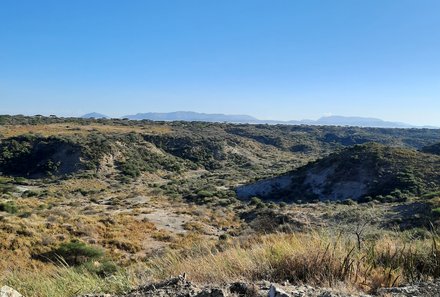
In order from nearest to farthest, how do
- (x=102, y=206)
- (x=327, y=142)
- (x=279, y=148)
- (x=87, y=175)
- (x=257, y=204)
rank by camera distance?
(x=102, y=206) < (x=257, y=204) < (x=87, y=175) < (x=279, y=148) < (x=327, y=142)

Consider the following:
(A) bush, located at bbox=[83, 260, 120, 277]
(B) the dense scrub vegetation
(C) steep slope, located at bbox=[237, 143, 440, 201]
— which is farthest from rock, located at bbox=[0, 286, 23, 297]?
(C) steep slope, located at bbox=[237, 143, 440, 201]

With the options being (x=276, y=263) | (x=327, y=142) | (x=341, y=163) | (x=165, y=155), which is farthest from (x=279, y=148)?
(x=276, y=263)

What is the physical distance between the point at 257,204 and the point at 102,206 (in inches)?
536

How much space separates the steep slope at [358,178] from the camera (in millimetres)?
37156

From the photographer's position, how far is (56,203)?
3228 cm

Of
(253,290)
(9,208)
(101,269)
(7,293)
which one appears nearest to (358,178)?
(9,208)

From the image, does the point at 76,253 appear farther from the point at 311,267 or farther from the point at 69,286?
the point at 311,267

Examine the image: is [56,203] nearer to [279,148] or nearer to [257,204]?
[257,204]

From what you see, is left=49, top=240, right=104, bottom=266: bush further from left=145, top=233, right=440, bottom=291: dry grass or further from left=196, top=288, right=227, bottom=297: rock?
left=196, top=288, right=227, bottom=297: rock

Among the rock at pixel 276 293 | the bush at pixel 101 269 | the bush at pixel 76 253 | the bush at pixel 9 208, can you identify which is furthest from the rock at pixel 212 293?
the bush at pixel 9 208

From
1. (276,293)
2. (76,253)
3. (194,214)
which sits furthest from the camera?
(194,214)

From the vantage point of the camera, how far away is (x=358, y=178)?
40125mm

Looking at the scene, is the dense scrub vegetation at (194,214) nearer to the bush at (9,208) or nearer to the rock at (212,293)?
the bush at (9,208)

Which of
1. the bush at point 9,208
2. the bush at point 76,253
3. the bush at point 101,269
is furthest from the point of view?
the bush at point 9,208
